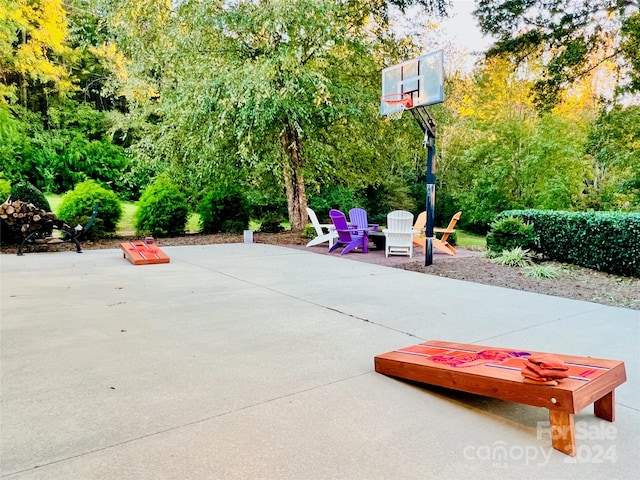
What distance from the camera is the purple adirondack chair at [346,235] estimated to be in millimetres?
8492

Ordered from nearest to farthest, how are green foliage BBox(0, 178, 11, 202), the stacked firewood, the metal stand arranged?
the metal stand, the stacked firewood, green foliage BBox(0, 178, 11, 202)

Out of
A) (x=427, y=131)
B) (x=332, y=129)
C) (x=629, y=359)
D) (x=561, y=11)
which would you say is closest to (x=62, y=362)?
(x=629, y=359)

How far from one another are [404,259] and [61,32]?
1258 centimetres

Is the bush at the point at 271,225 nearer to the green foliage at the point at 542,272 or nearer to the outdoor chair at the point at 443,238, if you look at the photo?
the outdoor chair at the point at 443,238

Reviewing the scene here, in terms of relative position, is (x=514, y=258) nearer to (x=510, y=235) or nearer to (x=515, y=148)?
(x=510, y=235)

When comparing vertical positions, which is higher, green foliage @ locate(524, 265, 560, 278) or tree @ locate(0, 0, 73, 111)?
tree @ locate(0, 0, 73, 111)

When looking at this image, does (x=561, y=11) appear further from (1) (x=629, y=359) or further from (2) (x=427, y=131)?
(1) (x=629, y=359)

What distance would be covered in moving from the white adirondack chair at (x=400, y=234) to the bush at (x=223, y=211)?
4993 millimetres

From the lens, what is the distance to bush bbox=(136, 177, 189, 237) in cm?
1067

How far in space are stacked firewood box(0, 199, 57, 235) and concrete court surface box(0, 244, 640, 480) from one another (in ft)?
12.1

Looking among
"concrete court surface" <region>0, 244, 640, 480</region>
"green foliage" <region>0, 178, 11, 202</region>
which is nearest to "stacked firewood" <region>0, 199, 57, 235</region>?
"green foliage" <region>0, 178, 11, 202</region>

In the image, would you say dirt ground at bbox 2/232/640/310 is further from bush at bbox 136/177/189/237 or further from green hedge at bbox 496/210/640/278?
bush at bbox 136/177/189/237

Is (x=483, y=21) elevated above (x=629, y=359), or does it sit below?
above

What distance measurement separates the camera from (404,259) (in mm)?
8008
